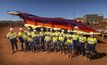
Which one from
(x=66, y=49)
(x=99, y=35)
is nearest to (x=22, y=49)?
(x=66, y=49)

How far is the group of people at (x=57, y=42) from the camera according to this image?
20.0m

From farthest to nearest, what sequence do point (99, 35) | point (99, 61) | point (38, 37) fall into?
point (99, 35)
point (38, 37)
point (99, 61)

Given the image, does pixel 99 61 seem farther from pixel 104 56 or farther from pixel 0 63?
pixel 0 63

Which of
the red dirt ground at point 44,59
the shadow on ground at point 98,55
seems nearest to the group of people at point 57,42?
the red dirt ground at point 44,59

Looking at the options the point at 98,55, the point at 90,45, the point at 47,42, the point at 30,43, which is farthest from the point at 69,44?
the point at 30,43

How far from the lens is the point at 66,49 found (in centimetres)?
2162

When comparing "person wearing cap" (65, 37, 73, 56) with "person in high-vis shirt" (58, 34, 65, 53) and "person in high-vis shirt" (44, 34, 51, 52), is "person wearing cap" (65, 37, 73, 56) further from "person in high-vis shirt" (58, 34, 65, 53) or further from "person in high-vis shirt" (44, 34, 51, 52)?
"person in high-vis shirt" (44, 34, 51, 52)

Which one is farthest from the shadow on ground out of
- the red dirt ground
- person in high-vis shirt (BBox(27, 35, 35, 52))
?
person in high-vis shirt (BBox(27, 35, 35, 52))

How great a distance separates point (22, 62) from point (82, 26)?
9.41 metres

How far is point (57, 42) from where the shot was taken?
71.1ft

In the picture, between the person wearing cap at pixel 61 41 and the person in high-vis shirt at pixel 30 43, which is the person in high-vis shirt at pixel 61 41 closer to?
the person wearing cap at pixel 61 41

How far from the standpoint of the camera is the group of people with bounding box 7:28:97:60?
1995 cm

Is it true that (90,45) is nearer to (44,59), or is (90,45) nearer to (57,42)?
(57,42)

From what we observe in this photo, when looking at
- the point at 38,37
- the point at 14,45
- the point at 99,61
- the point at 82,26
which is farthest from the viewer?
the point at 82,26
